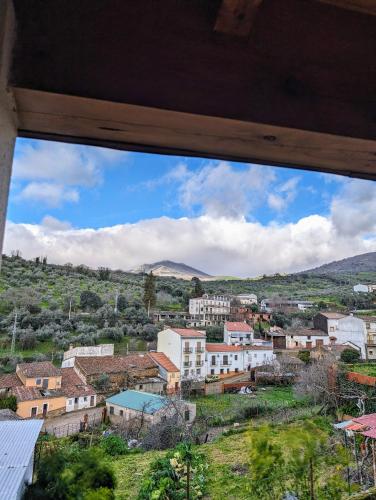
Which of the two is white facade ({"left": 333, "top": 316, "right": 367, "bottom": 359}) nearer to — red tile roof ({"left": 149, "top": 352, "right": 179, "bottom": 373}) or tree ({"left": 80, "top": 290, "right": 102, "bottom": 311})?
red tile roof ({"left": 149, "top": 352, "right": 179, "bottom": 373})

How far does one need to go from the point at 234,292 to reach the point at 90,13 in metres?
26.0

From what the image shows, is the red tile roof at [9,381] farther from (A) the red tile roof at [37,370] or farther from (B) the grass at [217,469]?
(B) the grass at [217,469]

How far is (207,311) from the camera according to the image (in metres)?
18.3

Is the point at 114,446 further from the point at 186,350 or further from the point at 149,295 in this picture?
the point at 149,295

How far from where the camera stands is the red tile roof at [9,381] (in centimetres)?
772

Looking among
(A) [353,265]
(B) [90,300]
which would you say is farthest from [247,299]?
(B) [90,300]

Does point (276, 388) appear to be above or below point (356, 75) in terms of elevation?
below

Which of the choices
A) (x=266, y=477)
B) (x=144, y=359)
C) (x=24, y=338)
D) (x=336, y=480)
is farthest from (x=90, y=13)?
(x=144, y=359)

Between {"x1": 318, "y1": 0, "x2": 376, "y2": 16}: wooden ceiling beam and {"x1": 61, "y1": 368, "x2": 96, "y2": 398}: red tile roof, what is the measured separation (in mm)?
9386

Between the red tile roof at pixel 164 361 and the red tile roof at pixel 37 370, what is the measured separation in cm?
363

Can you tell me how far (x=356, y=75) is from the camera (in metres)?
0.40

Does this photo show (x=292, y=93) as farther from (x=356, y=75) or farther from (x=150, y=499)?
(x=150, y=499)

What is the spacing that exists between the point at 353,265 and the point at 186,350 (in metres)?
15.4

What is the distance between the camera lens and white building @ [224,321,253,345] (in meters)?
14.4
